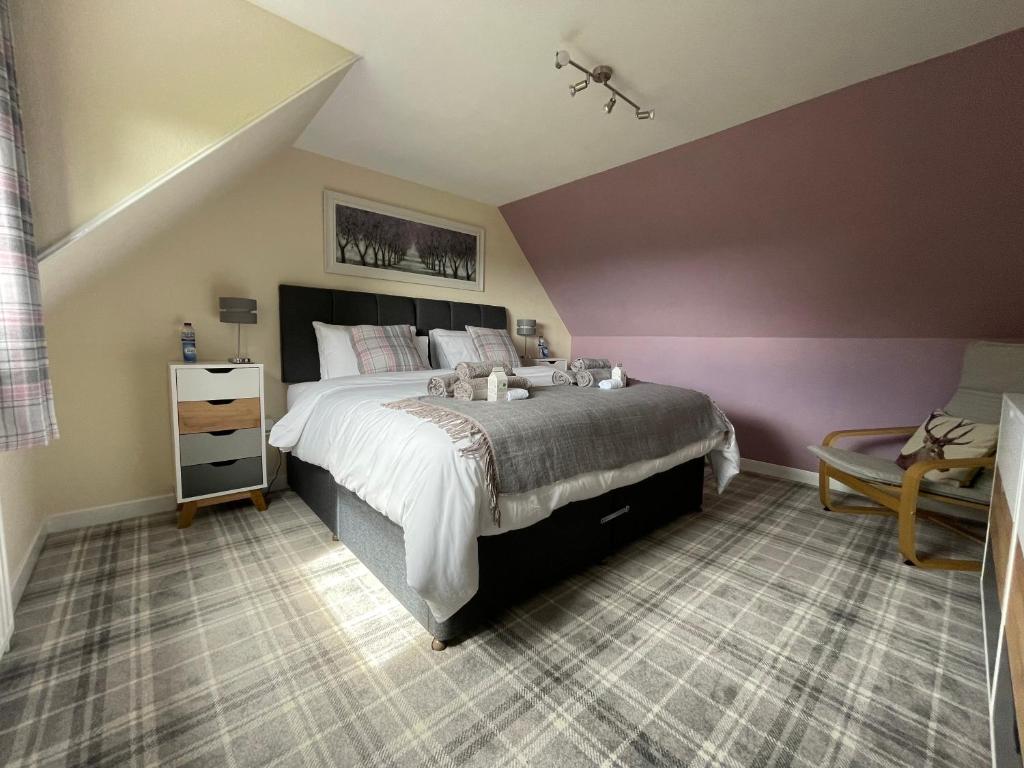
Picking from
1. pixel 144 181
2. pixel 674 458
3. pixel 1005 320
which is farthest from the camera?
pixel 1005 320

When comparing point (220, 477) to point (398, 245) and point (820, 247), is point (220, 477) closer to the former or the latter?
point (398, 245)

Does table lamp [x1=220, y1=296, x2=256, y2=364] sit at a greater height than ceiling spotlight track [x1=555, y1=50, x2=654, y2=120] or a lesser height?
lesser

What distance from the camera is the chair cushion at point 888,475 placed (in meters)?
2.14

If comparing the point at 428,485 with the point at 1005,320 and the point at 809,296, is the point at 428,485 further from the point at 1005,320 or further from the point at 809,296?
the point at 1005,320

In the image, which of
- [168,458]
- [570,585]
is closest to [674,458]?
[570,585]

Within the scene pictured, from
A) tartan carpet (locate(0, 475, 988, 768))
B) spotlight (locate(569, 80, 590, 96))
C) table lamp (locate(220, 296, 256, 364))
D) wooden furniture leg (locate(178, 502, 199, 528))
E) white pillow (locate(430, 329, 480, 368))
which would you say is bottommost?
tartan carpet (locate(0, 475, 988, 768))

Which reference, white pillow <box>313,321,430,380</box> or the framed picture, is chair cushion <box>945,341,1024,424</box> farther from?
white pillow <box>313,321,430,380</box>

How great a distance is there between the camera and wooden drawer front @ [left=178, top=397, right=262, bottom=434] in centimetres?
230

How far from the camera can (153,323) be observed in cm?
252

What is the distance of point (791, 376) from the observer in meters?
3.41

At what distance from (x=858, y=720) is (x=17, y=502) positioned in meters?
3.28

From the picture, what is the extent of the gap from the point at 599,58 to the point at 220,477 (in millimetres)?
3048

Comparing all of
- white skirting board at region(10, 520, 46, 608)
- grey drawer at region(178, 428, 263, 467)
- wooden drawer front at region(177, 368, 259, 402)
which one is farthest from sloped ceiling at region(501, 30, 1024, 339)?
white skirting board at region(10, 520, 46, 608)

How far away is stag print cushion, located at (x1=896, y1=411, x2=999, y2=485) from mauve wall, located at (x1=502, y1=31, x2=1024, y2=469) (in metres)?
0.42
